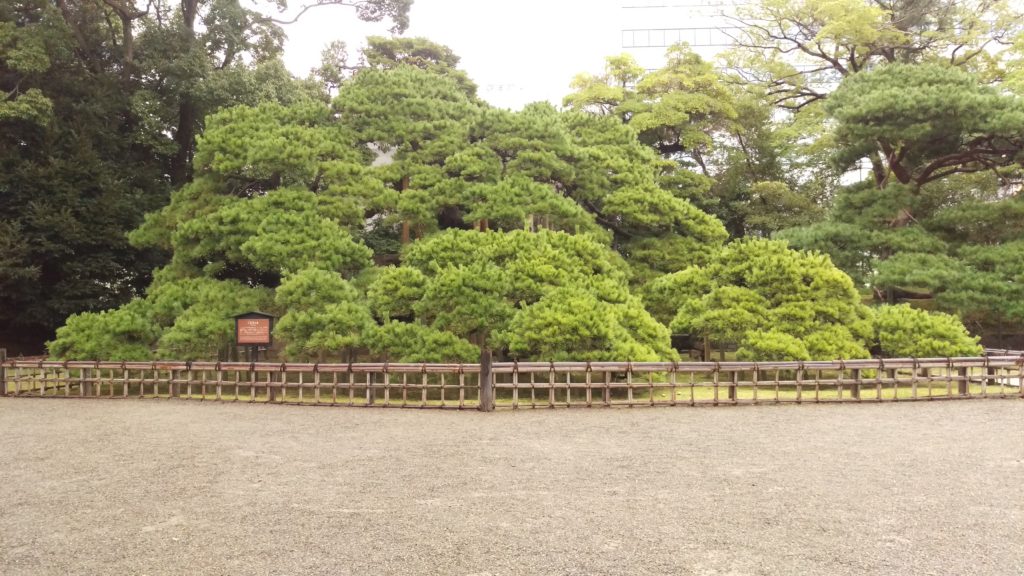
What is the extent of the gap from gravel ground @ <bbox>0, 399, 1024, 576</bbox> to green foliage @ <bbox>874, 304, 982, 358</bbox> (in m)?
2.65

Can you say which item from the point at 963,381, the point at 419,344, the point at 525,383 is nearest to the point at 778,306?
the point at 963,381

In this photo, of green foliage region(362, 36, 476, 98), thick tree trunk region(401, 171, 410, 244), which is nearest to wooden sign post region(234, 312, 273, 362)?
thick tree trunk region(401, 171, 410, 244)

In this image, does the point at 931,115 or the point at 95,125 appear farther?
the point at 95,125

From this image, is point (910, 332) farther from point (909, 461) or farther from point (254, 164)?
point (254, 164)

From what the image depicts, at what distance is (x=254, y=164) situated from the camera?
12211 mm

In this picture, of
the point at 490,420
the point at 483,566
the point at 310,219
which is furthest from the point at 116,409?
the point at 483,566

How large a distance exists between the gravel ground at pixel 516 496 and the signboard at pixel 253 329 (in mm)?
2460

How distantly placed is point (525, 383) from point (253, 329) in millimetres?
4692

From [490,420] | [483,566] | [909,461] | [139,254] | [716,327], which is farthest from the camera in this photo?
[139,254]

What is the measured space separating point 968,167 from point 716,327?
10173 mm

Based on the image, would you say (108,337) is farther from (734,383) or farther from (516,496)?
(734,383)

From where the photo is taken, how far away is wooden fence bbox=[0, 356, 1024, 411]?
9344 millimetres

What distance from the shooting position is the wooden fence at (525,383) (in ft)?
30.7

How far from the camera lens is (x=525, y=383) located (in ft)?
30.8
